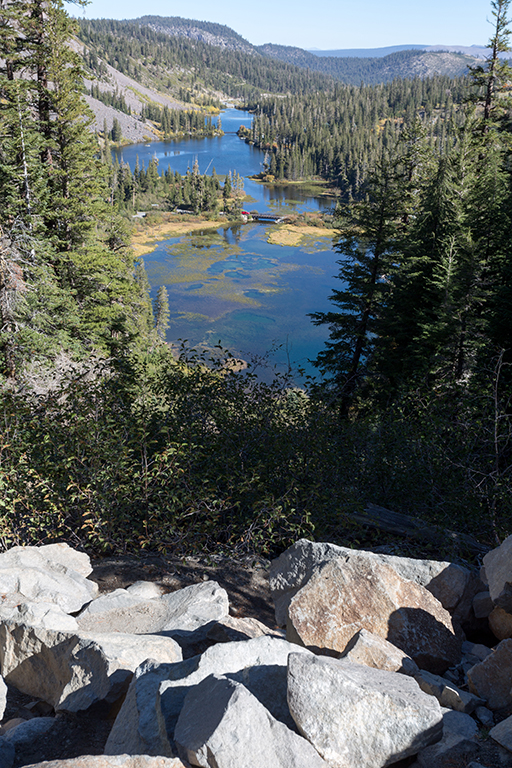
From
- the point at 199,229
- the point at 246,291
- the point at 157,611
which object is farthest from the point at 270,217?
the point at 157,611

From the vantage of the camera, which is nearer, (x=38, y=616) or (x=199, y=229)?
(x=38, y=616)

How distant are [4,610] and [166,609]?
204cm

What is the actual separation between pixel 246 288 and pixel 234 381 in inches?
2688

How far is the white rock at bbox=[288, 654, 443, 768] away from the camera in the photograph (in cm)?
432

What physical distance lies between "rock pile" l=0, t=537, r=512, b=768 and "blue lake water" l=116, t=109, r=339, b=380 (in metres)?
37.8

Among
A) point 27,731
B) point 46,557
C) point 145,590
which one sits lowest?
point 145,590

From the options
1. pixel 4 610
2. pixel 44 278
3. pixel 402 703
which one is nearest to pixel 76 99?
pixel 44 278

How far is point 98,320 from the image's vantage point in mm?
25156

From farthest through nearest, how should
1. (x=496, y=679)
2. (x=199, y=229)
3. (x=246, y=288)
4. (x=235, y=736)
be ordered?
(x=199, y=229) → (x=246, y=288) → (x=496, y=679) → (x=235, y=736)

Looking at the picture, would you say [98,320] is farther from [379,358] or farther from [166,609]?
[166,609]

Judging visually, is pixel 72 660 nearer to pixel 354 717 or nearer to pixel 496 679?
pixel 354 717

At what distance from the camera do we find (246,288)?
262ft

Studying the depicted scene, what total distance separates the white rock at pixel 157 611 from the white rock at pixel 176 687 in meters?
1.70

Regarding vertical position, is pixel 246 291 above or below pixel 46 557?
below
